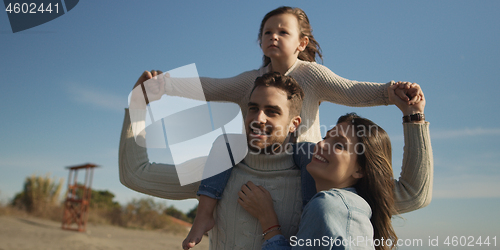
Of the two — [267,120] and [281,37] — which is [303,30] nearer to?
[281,37]

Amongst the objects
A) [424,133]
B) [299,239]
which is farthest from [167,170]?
[424,133]

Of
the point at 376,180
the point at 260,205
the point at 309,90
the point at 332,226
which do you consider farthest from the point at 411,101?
the point at 260,205

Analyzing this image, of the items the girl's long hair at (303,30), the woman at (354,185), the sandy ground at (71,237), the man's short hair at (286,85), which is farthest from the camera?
the sandy ground at (71,237)

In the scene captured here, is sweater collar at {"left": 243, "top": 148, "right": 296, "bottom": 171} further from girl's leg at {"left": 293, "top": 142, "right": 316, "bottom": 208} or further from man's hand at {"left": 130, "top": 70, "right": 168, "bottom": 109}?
man's hand at {"left": 130, "top": 70, "right": 168, "bottom": 109}

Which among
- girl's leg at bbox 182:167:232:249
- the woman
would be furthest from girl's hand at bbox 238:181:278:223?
girl's leg at bbox 182:167:232:249

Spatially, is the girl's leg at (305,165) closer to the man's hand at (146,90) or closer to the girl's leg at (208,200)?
the girl's leg at (208,200)

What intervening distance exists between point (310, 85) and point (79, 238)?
1657 centimetres

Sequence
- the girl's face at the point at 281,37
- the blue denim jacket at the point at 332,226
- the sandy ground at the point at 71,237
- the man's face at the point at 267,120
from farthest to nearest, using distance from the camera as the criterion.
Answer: the sandy ground at the point at 71,237 → the girl's face at the point at 281,37 → the man's face at the point at 267,120 → the blue denim jacket at the point at 332,226

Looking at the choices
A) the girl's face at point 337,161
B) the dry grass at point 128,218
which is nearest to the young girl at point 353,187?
the girl's face at point 337,161

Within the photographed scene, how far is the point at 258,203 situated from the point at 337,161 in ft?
1.63

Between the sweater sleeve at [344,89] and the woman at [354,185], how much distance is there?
8.2 inches

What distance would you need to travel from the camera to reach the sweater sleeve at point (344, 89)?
7.61 ft

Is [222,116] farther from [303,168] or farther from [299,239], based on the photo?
[299,239]

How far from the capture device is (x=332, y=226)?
1544 millimetres
